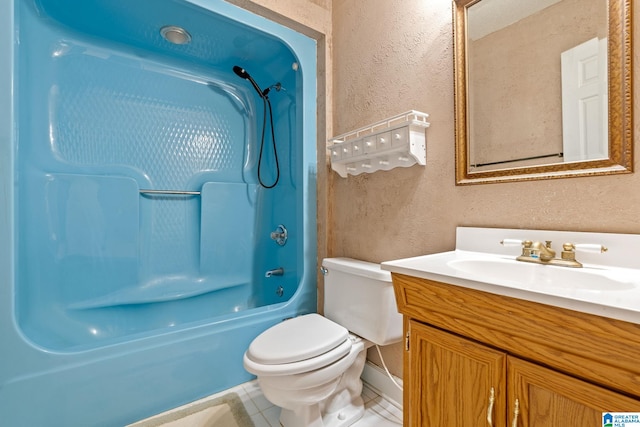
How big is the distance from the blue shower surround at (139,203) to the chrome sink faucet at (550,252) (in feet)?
3.78

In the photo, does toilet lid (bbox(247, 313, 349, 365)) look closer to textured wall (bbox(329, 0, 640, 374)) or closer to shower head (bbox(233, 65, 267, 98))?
textured wall (bbox(329, 0, 640, 374))

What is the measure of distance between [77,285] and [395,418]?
1.82 metres

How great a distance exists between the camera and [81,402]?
113 cm

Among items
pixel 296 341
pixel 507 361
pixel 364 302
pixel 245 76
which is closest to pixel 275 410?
pixel 296 341

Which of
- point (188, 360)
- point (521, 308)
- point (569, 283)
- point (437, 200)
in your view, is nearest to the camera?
point (521, 308)

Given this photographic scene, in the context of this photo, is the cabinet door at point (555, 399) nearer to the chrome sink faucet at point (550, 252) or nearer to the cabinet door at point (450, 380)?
the cabinet door at point (450, 380)

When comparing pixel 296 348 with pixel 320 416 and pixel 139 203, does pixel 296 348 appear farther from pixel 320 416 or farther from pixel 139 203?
pixel 139 203

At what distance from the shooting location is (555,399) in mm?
592

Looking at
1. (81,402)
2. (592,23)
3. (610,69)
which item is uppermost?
(592,23)

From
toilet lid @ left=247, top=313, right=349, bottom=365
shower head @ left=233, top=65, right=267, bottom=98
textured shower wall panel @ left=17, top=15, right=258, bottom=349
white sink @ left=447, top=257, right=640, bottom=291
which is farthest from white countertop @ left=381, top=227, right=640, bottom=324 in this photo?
shower head @ left=233, top=65, right=267, bottom=98

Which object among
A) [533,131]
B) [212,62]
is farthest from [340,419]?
[212,62]

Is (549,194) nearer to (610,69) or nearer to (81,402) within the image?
(610,69)

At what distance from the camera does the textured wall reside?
0.87 metres

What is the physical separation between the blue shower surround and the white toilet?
0.36 m
